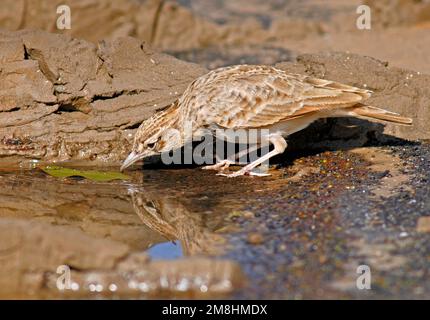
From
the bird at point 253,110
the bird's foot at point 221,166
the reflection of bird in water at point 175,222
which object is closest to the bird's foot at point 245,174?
the bird at point 253,110

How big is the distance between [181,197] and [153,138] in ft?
2.51

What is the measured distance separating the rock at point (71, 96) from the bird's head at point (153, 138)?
66 cm

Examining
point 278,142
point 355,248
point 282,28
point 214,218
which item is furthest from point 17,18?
point 355,248

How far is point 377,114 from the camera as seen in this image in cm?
810

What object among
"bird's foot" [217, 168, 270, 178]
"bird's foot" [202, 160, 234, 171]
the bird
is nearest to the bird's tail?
the bird

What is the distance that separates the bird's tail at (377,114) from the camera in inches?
317

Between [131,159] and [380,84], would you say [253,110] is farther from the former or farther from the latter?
[380,84]

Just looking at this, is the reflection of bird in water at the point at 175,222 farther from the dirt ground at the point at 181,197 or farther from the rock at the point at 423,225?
the rock at the point at 423,225

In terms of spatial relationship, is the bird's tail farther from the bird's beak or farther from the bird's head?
the bird's beak

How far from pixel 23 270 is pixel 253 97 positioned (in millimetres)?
3141

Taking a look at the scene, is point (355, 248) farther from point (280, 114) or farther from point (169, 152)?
point (169, 152)

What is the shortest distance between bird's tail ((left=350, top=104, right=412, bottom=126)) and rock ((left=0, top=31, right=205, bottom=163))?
186 cm

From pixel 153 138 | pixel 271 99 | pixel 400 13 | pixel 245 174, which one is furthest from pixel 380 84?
pixel 400 13

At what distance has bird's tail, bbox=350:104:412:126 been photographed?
317 inches
